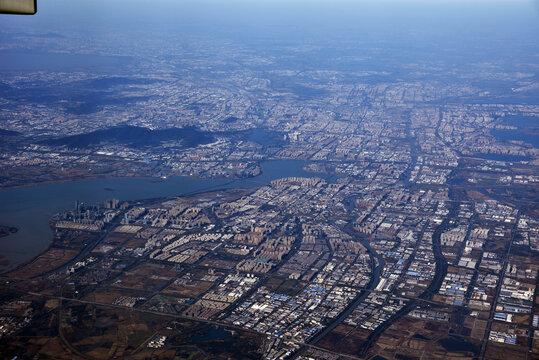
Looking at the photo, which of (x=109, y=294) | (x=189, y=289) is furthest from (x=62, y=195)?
(x=189, y=289)

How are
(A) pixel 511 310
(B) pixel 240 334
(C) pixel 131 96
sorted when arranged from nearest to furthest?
(B) pixel 240 334 → (A) pixel 511 310 → (C) pixel 131 96

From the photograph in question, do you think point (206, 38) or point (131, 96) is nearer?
point (131, 96)

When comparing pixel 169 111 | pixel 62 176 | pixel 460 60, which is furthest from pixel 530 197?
pixel 460 60

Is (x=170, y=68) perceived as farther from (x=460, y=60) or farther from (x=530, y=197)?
(x=530, y=197)

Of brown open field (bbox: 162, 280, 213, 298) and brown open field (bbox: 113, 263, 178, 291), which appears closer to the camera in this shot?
brown open field (bbox: 162, 280, 213, 298)

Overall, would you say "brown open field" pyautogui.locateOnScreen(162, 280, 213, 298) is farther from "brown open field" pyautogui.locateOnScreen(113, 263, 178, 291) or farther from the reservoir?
the reservoir

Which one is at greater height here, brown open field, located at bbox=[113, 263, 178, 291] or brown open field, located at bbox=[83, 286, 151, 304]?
brown open field, located at bbox=[83, 286, 151, 304]

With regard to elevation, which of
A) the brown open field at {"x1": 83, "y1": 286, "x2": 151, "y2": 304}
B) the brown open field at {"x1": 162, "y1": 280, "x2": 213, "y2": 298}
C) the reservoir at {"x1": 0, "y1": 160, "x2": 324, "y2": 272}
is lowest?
the reservoir at {"x1": 0, "y1": 160, "x2": 324, "y2": 272}

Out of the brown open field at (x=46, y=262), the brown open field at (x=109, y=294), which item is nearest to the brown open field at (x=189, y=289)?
the brown open field at (x=109, y=294)

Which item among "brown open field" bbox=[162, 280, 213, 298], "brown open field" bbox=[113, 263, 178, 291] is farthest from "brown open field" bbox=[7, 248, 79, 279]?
"brown open field" bbox=[162, 280, 213, 298]
